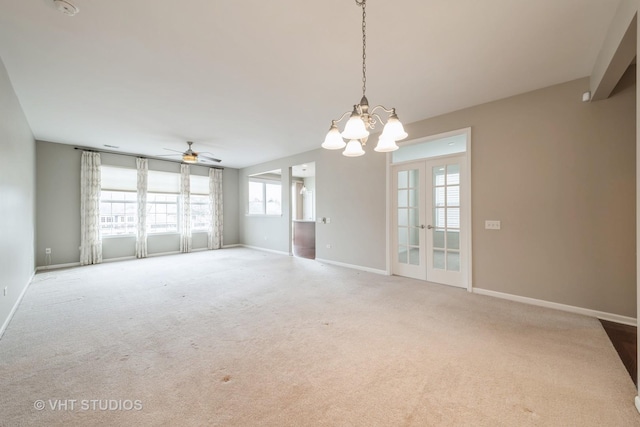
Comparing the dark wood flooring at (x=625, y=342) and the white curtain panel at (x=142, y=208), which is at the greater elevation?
the white curtain panel at (x=142, y=208)

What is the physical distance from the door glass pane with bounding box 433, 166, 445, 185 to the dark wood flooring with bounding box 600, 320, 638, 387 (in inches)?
100

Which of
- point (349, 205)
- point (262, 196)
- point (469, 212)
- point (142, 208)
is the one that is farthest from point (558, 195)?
point (142, 208)

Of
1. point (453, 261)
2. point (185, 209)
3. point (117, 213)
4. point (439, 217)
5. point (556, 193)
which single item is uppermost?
point (556, 193)

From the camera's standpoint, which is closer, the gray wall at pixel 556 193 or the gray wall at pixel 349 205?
the gray wall at pixel 556 193

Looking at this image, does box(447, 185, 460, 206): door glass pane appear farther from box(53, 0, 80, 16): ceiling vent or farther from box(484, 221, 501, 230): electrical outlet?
box(53, 0, 80, 16): ceiling vent

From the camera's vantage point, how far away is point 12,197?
10.6 feet

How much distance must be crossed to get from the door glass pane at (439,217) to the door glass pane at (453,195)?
174mm

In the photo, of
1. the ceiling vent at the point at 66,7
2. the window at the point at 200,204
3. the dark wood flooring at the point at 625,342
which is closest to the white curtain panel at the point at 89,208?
the window at the point at 200,204

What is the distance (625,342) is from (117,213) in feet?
30.8

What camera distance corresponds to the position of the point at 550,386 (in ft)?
6.00

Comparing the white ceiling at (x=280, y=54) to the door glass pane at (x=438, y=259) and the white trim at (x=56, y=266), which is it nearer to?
the door glass pane at (x=438, y=259)

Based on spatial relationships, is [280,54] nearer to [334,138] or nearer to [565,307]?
[334,138]

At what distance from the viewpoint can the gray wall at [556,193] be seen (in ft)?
9.35

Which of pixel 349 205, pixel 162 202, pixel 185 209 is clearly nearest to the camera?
pixel 349 205
